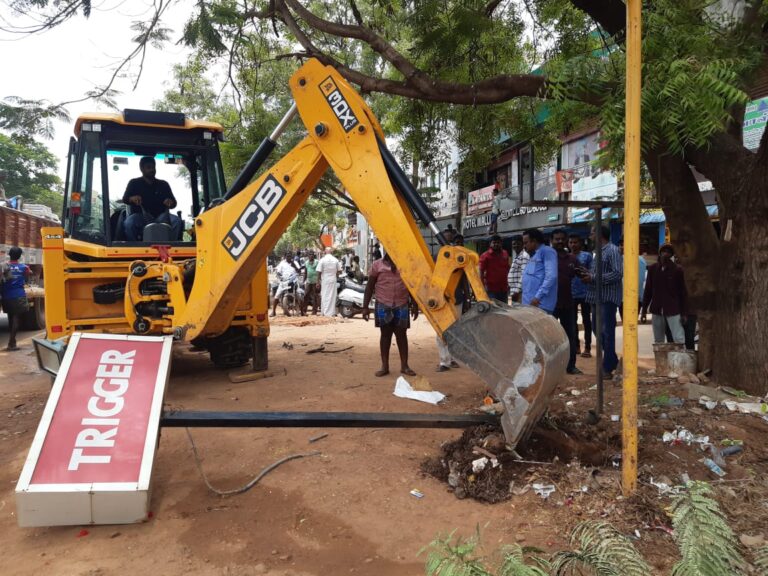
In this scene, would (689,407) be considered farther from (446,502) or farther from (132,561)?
(132,561)

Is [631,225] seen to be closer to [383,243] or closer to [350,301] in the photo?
[383,243]

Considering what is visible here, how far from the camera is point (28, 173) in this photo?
119 ft

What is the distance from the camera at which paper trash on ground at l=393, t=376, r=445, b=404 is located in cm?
545

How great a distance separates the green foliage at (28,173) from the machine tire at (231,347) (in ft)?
116

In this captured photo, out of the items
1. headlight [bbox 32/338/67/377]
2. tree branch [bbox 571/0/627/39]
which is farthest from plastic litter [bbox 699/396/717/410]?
headlight [bbox 32/338/67/377]

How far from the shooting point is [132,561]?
2641mm

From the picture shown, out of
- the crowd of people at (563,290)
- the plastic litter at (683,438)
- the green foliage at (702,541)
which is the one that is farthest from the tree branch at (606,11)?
the green foliage at (702,541)

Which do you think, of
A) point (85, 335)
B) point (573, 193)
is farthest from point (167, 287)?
point (573, 193)

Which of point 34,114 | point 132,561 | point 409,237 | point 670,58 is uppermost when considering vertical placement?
point 34,114

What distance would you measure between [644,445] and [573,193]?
570 inches

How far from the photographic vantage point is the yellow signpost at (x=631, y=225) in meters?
2.74

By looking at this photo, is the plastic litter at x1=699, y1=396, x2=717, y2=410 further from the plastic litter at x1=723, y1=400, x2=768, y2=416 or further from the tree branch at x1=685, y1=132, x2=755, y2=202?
the tree branch at x1=685, y1=132, x2=755, y2=202

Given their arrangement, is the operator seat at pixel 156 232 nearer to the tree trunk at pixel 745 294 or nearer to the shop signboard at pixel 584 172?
the tree trunk at pixel 745 294

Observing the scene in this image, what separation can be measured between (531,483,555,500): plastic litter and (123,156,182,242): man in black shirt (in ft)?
15.9
